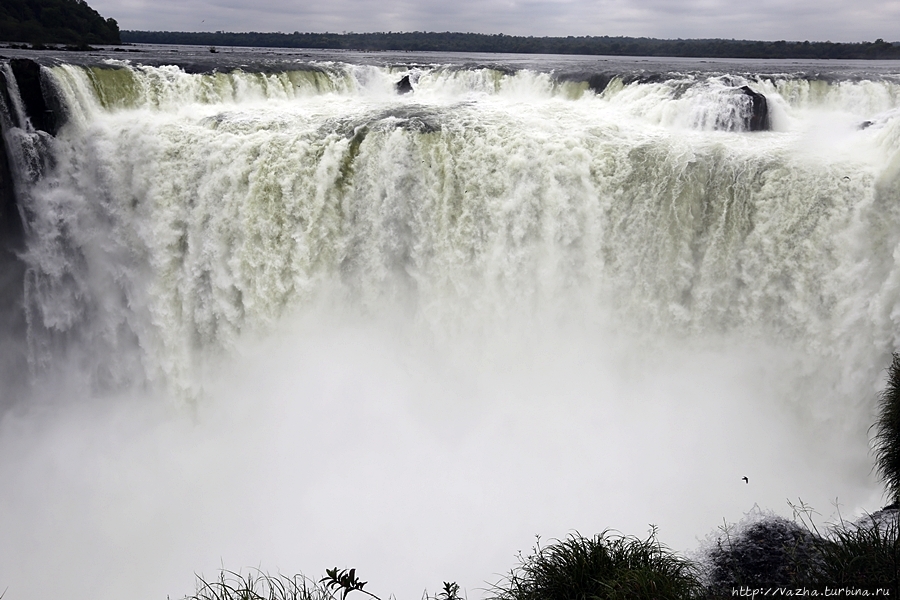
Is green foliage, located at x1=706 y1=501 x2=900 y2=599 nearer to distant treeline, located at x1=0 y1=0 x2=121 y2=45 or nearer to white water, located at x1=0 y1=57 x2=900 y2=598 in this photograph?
white water, located at x1=0 y1=57 x2=900 y2=598

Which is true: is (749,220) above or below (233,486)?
above

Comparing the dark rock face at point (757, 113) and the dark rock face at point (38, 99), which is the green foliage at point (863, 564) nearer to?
the dark rock face at point (757, 113)

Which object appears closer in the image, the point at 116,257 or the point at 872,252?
the point at 872,252

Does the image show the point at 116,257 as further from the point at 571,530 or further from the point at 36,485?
the point at 571,530

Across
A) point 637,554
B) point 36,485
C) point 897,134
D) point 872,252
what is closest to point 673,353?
point 872,252

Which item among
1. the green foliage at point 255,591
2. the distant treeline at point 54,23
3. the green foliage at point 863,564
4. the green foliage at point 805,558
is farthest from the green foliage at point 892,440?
the distant treeline at point 54,23

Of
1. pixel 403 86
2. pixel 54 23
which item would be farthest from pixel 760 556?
pixel 54 23
